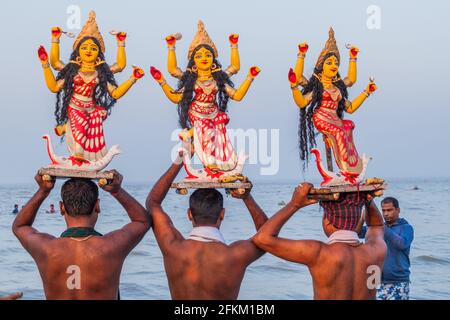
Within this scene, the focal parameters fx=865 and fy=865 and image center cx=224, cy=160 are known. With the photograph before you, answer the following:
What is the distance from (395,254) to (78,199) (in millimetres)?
3384

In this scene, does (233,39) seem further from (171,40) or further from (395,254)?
(395,254)

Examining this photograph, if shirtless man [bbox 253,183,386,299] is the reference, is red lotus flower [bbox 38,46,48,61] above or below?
above

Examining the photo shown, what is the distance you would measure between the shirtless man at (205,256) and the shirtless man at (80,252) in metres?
0.32

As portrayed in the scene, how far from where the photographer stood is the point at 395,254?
310 inches

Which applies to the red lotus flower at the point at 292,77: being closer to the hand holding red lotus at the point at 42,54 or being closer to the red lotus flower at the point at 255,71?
the red lotus flower at the point at 255,71

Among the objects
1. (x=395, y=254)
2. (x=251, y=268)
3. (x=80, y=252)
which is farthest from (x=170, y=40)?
(x=251, y=268)

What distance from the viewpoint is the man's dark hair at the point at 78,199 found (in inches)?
224

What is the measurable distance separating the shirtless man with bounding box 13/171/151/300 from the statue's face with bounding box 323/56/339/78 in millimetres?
2151

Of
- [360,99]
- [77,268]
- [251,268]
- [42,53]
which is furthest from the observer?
[251,268]

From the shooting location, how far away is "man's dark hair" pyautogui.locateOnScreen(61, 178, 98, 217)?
5680 mm

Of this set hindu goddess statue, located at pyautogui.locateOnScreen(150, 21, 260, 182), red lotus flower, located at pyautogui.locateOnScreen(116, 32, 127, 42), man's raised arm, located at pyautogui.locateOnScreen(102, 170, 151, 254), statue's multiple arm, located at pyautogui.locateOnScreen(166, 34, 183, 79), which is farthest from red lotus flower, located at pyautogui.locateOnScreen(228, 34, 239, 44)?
man's raised arm, located at pyautogui.locateOnScreen(102, 170, 151, 254)

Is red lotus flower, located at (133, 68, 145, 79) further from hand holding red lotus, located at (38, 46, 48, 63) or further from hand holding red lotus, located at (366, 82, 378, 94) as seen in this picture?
hand holding red lotus, located at (366, 82, 378, 94)
